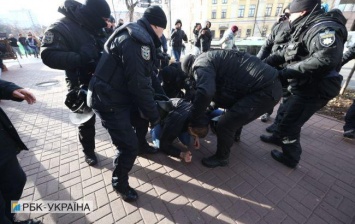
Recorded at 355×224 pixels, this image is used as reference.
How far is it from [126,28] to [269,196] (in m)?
2.37

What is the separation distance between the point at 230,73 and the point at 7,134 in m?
2.17

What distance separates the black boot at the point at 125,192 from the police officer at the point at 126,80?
0.48ft

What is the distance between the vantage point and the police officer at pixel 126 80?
153cm

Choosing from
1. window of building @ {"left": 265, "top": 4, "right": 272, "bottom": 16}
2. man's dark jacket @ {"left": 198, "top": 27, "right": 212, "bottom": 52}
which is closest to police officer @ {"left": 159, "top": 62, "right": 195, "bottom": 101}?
man's dark jacket @ {"left": 198, "top": 27, "right": 212, "bottom": 52}

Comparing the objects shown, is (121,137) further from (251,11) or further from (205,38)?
(251,11)

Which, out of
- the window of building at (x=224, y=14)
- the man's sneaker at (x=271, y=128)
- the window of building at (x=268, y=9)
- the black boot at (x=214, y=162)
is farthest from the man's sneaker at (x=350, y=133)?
the window of building at (x=224, y=14)

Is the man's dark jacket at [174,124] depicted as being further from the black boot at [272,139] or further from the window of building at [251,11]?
the window of building at [251,11]

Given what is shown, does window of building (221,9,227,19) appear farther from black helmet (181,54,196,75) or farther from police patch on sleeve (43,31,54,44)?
police patch on sleeve (43,31,54,44)

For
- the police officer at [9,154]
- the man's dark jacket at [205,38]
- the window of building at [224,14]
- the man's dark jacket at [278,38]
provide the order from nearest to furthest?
the police officer at [9,154] < the man's dark jacket at [278,38] < the man's dark jacket at [205,38] < the window of building at [224,14]

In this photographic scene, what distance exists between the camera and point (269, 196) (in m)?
2.13

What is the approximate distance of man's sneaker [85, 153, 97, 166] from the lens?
8.39ft

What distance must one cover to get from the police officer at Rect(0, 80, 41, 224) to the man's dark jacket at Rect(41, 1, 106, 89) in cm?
56

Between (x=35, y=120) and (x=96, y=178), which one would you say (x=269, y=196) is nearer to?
(x=96, y=178)

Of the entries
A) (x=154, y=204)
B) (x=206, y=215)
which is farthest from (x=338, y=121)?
(x=154, y=204)
